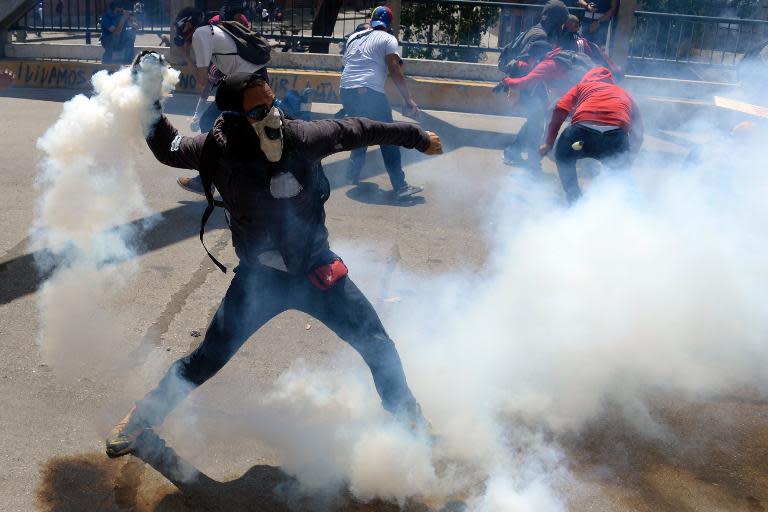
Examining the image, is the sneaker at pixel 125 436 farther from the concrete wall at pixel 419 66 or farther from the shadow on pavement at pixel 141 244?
the concrete wall at pixel 419 66

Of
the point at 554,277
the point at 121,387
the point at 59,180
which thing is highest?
the point at 59,180

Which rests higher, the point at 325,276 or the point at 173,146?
the point at 173,146

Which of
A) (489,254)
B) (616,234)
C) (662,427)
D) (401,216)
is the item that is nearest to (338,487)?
(662,427)

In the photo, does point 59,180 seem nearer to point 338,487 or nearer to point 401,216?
point 338,487

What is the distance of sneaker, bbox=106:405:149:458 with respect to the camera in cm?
333

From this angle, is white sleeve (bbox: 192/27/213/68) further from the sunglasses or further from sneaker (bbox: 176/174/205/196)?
the sunglasses

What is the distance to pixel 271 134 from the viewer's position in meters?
2.91

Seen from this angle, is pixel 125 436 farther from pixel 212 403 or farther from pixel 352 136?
pixel 352 136

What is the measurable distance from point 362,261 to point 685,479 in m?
2.88

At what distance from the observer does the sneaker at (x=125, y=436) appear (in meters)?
3.33

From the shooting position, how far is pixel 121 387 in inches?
157

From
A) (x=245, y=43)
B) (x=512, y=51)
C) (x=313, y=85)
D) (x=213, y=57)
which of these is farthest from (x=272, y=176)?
(x=313, y=85)

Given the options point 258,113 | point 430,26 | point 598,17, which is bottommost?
point 258,113

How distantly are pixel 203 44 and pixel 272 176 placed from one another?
3856 mm
